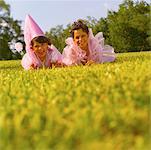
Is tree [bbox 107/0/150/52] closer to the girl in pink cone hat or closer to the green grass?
the girl in pink cone hat

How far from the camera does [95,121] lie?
6.15 feet

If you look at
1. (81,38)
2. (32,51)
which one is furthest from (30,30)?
(81,38)

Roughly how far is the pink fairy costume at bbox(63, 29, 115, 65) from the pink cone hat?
0.59m

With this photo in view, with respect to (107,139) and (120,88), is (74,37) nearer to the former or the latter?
(120,88)

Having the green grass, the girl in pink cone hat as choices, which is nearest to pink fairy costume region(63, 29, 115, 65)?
the girl in pink cone hat

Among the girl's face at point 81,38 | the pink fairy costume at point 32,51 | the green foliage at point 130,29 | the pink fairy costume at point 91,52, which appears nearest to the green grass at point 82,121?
the pink fairy costume at point 91,52

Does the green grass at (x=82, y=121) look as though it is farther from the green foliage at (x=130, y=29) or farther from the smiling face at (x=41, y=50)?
the green foliage at (x=130, y=29)

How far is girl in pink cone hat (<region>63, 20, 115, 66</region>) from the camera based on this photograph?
318 inches

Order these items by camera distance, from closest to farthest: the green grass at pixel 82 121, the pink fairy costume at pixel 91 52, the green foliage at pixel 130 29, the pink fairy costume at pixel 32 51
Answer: the green grass at pixel 82 121, the pink fairy costume at pixel 91 52, the pink fairy costume at pixel 32 51, the green foliage at pixel 130 29

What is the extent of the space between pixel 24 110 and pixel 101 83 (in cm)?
82

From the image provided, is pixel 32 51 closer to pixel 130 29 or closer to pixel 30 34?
pixel 30 34

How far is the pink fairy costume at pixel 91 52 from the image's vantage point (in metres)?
8.06

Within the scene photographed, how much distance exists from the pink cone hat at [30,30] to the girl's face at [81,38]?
72cm

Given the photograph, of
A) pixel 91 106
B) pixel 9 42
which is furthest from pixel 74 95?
pixel 9 42
